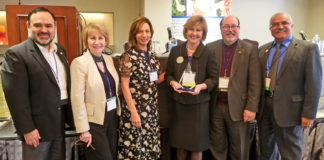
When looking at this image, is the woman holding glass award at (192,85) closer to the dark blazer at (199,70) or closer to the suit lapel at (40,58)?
the dark blazer at (199,70)

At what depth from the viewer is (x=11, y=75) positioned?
52.4 inches

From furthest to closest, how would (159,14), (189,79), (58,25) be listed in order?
(159,14)
(58,25)
(189,79)

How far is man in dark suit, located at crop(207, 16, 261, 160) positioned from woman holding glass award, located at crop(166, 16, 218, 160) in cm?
10

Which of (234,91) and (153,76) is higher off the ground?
(153,76)

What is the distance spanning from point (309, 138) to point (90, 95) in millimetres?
2382

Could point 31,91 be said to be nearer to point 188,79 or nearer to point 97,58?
point 97,58

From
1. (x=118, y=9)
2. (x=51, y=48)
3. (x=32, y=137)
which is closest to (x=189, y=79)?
(x=51, y=48)

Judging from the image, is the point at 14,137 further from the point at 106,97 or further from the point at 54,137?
the point at 106,97

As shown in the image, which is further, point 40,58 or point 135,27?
point 135,27

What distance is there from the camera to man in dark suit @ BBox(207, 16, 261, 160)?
1.81 meters

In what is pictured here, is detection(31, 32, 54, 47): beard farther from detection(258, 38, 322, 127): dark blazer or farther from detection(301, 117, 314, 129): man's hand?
detection(301, 117, 314, 129): man's hand

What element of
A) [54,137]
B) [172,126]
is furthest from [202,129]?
[54,137]

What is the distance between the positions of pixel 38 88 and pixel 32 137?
0.31 metres

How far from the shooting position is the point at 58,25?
198 centimetres
